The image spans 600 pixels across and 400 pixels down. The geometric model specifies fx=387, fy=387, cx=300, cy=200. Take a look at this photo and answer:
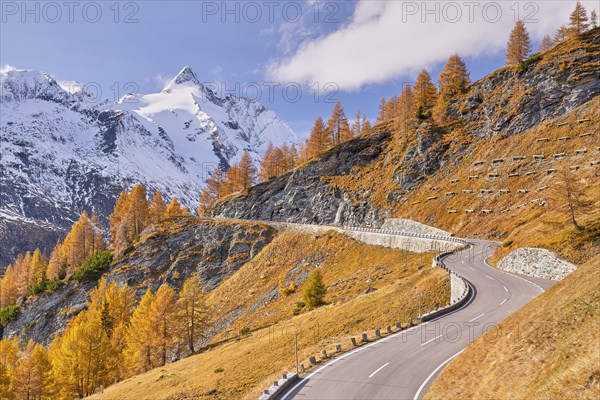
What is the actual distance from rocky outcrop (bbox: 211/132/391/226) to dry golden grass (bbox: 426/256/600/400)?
228 feet

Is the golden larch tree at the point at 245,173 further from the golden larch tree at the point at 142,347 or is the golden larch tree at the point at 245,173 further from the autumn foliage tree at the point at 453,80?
the golden larch tree at the point at 142,347

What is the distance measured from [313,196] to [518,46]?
6188 centimetres

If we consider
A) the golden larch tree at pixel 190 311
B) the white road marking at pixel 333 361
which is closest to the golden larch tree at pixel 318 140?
the golden larch tree at pixel 190 311

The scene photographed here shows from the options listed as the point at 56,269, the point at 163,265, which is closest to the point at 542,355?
the point at 163,265

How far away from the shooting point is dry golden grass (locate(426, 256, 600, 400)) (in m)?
11.7

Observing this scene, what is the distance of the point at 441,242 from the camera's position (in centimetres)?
5653

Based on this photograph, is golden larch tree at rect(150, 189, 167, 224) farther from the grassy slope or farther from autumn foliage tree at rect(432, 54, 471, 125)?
autumn foliage tree at rect(432, 54, 471, 125)

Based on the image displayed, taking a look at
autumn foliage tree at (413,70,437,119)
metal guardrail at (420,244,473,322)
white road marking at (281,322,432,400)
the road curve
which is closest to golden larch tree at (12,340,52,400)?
white road marking at (281,322,432,400)

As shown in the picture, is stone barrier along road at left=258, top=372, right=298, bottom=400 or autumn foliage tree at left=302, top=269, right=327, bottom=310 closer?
stone barrier along road at left=258, top=372, right=298, bottom=400

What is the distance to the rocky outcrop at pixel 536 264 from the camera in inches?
1369

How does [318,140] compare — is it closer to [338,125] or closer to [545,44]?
[338,125]

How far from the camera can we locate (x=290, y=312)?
48.8 m

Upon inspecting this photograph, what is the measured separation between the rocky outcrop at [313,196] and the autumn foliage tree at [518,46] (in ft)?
113

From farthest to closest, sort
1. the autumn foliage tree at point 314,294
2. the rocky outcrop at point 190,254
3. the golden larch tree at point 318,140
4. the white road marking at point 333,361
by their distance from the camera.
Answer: the golden larch tree at point 318,140 → the rocky outcrop at point 190,254 → the autumn foliage tree at point 314,294 → the white road marking at point 333,361
